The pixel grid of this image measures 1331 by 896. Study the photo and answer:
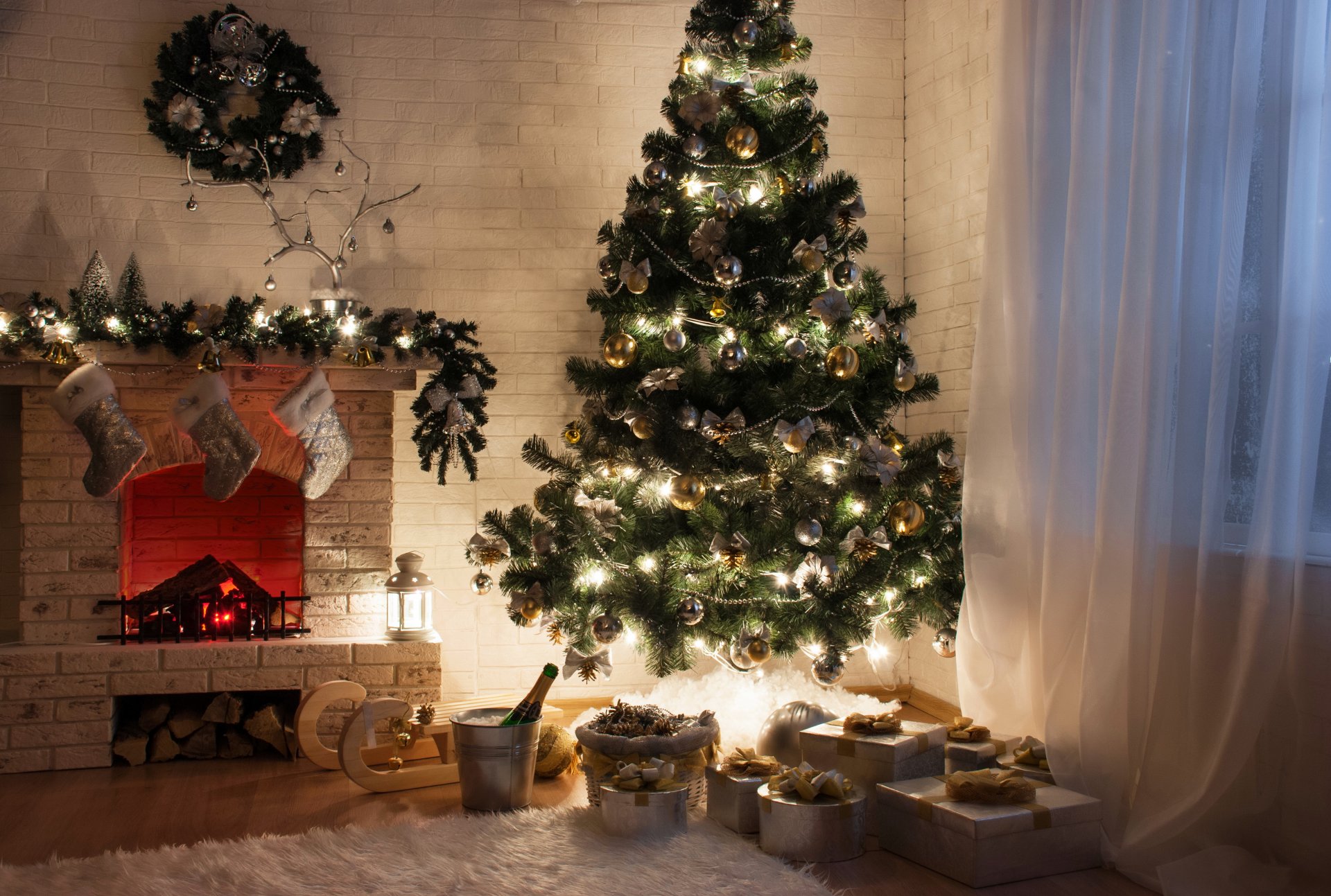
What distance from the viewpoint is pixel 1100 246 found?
268 centimetres

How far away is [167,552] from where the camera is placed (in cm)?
373

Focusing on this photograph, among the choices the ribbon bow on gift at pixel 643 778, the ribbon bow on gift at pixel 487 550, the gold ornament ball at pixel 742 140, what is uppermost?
the gold ornament ball at pixel 742 140

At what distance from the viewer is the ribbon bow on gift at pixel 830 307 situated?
2980 millimetres

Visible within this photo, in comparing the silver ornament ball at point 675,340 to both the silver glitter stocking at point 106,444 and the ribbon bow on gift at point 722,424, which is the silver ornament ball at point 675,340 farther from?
the silver glitter stocking at point 106,444

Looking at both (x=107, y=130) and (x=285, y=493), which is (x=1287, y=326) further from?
(x=107, y=130)

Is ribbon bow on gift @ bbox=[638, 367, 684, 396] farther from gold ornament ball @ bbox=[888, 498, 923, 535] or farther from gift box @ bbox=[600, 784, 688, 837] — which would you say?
gift box @ bbox=[600, 784, 688, 837]

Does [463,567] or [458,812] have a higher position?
[463,567]

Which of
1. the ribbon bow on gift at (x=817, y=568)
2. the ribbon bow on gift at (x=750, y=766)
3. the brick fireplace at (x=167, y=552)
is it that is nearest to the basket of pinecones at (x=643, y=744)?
the ribbon bow on gift at (x=750, y=766)

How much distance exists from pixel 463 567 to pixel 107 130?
1.93 metres

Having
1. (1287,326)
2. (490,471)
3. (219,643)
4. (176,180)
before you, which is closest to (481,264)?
(490,471)

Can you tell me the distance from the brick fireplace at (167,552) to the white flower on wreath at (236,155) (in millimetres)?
757

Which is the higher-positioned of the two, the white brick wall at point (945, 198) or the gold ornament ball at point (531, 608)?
the white brick wall at point (945, 198)

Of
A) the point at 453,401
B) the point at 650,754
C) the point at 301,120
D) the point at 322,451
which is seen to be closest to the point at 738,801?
the point at 650,754

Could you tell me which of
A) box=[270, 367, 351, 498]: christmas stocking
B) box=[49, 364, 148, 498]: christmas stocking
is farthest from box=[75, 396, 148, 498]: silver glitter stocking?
box=[270, 367, 351, 498]: christmas stocking
